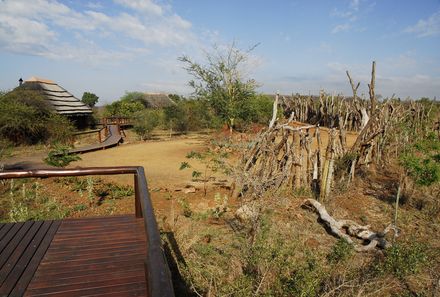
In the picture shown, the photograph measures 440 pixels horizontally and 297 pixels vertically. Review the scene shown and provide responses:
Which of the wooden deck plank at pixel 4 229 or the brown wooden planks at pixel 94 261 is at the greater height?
the wooden deck plank at pixel 4 229

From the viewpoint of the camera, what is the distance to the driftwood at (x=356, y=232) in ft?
15.8

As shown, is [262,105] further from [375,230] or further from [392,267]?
[392,267]

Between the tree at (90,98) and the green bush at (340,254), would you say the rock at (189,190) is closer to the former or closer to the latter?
the green bush at (340,254)

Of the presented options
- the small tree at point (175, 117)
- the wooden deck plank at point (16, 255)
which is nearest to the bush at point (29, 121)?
the small tree at point (175, 117)

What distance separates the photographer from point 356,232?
5.24 metres

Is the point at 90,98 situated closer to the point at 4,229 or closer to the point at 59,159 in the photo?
the point at 59,159

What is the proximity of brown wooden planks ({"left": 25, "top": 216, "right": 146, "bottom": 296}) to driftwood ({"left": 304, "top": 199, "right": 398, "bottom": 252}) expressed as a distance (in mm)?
3305

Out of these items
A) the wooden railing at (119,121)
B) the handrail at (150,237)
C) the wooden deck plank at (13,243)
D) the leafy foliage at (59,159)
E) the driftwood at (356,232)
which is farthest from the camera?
the wooden railing at (119,121)

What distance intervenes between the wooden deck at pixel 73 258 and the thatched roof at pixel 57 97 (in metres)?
17.2

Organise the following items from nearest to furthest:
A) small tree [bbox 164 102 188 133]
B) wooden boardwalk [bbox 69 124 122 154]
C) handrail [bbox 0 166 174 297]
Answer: handrail [bbox 0 166 174 297], wooden boardwalk [bbox 69 124 122 154], small tree [bbox 164 102 188 133]

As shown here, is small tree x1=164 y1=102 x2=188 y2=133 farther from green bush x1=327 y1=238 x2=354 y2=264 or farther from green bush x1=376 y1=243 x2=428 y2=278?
green bush x1=376 y1=243 x2=428 y2=278

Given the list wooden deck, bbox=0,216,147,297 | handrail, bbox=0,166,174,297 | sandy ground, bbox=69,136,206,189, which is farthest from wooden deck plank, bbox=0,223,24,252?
sandy ground, bbox=69,136,206,189

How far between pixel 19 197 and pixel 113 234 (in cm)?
522

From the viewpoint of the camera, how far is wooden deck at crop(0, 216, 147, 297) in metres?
2.48
